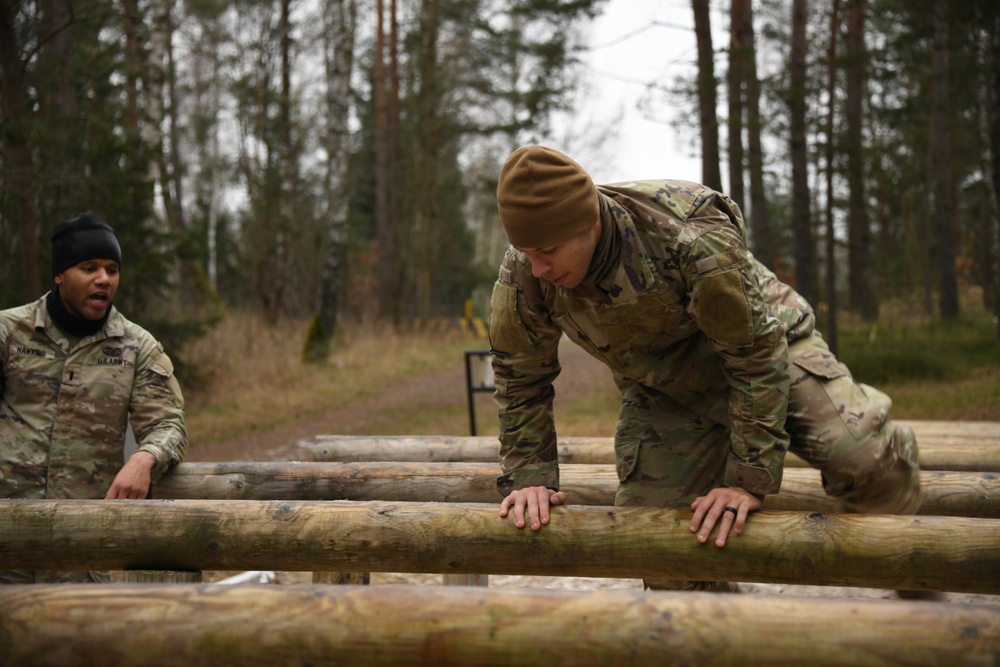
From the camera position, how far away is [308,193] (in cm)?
2741

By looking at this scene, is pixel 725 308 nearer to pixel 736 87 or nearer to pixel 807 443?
pixel 807 443

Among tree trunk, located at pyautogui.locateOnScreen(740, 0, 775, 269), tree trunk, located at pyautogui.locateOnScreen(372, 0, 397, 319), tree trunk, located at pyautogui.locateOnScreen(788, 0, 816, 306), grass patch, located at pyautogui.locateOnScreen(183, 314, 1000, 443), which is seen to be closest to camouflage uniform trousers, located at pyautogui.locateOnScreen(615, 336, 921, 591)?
grass patch, located at pyautogui.locateOnScreen(183, 314, 1000, 443)

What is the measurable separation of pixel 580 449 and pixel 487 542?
2.12 m

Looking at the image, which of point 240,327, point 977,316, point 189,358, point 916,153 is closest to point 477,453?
point 189,358

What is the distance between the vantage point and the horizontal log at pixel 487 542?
8.32ft

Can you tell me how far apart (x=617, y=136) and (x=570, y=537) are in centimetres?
2953

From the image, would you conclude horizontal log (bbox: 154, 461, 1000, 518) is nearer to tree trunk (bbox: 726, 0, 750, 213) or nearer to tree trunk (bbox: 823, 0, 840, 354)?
tree trunk (bbox: 726, 0, 750, 213)

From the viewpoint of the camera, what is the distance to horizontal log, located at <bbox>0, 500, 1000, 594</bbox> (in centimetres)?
254

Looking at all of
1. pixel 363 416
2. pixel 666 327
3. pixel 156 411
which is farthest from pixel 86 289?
pixel 363 416

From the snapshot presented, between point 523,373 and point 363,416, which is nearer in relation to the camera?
point 523,373

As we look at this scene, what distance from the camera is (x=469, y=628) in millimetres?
2189

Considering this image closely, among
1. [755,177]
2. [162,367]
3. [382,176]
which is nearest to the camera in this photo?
[162,367]

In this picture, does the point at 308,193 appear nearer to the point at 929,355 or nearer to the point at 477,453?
the point at 929,355

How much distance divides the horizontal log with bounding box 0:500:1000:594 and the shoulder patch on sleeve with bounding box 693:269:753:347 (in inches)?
21.8
